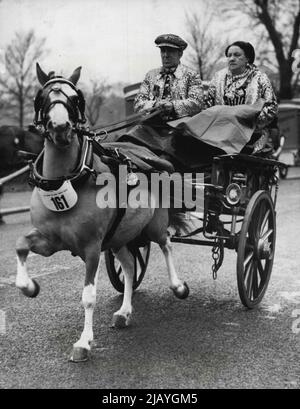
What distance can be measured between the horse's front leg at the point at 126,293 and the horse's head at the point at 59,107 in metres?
1.52

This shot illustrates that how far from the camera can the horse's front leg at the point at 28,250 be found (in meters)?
3.85

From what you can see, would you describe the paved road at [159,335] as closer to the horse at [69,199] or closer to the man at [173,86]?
the horse at [69,199]

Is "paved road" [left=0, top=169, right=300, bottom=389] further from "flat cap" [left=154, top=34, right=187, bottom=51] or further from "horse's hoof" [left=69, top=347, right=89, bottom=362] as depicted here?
"flat cap" [left=154, top=34, right=187, bottom=51]

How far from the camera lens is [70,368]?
3672 millimetres

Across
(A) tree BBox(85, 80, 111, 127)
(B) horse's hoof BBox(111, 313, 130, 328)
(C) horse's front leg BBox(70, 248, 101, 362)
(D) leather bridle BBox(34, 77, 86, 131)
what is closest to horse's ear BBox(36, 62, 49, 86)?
(D) leather bridle BBox(34, 77, 86, 131)

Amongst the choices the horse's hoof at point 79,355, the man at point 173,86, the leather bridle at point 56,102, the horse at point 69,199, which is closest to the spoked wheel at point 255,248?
the man at point 173,86

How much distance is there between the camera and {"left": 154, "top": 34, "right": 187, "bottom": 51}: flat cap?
16.9 ft

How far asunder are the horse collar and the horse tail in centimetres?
168

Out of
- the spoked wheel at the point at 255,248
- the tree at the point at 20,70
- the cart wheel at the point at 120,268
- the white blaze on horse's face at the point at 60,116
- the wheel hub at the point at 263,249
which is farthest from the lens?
the tree at the point at 20,70

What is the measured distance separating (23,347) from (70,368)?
0.57m

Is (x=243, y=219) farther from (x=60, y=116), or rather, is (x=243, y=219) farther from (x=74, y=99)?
(x=60, y=116)

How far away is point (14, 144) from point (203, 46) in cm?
1181
